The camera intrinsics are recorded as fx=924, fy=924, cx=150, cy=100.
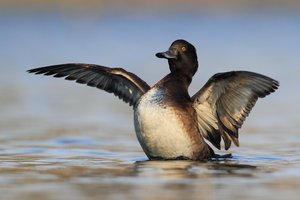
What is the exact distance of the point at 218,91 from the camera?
877 centimetres

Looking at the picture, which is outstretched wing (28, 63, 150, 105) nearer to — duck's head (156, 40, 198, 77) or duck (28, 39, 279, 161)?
duck (28, 39, 279, 161)

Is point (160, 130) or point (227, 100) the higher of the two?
point (227, 100)

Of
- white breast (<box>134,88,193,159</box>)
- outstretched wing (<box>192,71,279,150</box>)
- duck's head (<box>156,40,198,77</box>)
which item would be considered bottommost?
white breast (<box>134,88,193,159</box>)

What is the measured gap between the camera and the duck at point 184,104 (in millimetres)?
8523

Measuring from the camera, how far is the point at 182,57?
919cm

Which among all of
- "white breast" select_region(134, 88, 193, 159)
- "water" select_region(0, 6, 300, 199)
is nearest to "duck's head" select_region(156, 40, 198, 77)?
"white breast" select_region(134, 88, 193, 159)

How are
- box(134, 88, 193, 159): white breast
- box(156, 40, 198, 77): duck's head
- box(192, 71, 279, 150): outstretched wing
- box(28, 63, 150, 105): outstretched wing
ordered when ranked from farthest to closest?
box(28, 63, 150, 105): outstretched wing
box(156, 40, 198, 77): duck's head
box(192, 71, 279, 150): outstretched wing
box(134, 88, 193, 159): white breast

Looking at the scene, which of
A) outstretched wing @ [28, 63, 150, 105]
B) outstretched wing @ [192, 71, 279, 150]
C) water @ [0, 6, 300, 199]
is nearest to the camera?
water @ [0, 6, 300, 199]

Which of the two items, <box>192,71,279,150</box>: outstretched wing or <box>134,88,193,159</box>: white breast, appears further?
<box>192,71,279,150</box>: outstretched wing

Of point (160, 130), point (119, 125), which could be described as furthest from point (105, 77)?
Result: point (119, 125)

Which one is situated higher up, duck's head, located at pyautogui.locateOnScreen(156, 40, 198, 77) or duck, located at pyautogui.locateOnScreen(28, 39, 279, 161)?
duck's head, located at pyautogui.locateOnScreen(156, 40, 198, 77)

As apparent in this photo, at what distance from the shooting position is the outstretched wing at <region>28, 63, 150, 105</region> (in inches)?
370

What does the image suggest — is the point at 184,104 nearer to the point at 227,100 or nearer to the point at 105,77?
the point at 227,100

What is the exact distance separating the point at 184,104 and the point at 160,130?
A: 0.43 meters
